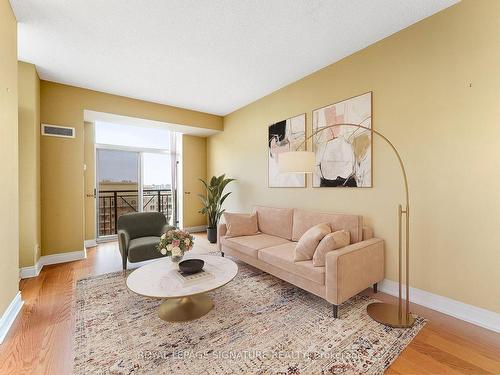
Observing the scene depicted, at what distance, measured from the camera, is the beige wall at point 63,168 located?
3752 millimetres

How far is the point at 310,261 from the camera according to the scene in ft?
8.21

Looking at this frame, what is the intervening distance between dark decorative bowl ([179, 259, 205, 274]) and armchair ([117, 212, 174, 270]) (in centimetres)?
120

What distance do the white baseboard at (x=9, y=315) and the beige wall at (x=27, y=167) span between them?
1.04 meters

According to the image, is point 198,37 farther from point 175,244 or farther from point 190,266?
point 190,266

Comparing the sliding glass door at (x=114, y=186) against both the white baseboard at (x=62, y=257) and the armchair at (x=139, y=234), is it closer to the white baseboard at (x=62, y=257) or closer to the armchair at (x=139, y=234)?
the white baseboard at (x=62, y=257)

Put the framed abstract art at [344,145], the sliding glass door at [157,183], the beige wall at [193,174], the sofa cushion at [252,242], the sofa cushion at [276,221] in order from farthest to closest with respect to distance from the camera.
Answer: the beige wall at [193,174]
the sliding glass door at [157,183]
the sofa cushion at [276,221]
the sofa cushion at [252,242]
the framed abstract art at [344,145]

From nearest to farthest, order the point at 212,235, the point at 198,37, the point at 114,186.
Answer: the point at 198,37 → the point at 212,235 → the point at 114,186

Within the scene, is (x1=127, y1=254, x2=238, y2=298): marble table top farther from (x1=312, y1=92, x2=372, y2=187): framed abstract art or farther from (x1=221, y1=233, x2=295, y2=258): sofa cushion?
(x1=312, y1=92, x2=372, y2=187): framed abstract art

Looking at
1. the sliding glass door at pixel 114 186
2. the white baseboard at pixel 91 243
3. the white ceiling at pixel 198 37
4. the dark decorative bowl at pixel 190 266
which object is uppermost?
the white ceiling at pixel 198 37

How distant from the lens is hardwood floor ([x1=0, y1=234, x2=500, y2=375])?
1606mm

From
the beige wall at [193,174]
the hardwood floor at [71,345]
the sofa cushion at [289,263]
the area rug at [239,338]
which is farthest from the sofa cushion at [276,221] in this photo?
the beige wall at [193,174]

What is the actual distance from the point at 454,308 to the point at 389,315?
619 millimetres

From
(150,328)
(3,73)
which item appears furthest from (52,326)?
(3,73)

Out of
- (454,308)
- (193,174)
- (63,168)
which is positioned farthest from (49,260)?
(454,308)
